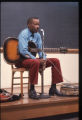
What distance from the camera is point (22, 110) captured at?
2367 mm

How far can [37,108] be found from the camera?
96.3 inches

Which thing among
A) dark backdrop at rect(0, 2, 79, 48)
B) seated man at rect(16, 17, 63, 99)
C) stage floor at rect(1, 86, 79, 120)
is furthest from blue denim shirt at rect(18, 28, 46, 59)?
dark backdrop at rect(0, 2, 79, 48)

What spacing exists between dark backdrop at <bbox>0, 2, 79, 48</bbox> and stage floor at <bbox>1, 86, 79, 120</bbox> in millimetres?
1943

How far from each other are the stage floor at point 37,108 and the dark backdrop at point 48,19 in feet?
6.37

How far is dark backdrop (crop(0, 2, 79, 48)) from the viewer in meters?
4.07

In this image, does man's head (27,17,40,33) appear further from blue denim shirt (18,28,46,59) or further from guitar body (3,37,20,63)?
guitar body (3,37,20,63)

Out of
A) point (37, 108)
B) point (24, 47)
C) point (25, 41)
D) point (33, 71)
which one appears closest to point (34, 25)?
point (25, 41)

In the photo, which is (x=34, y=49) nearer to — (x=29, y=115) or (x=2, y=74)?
(x=29, y=115)

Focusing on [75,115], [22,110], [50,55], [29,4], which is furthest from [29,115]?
[29,4]

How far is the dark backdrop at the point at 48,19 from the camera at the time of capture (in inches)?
160

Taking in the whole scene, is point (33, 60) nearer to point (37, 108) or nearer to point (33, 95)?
point (33, 95)

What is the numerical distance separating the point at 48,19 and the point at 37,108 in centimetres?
250

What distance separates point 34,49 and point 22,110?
82cm

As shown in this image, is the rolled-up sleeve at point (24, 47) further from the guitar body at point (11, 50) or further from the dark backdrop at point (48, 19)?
the dark backdrop at point (48, 19)
